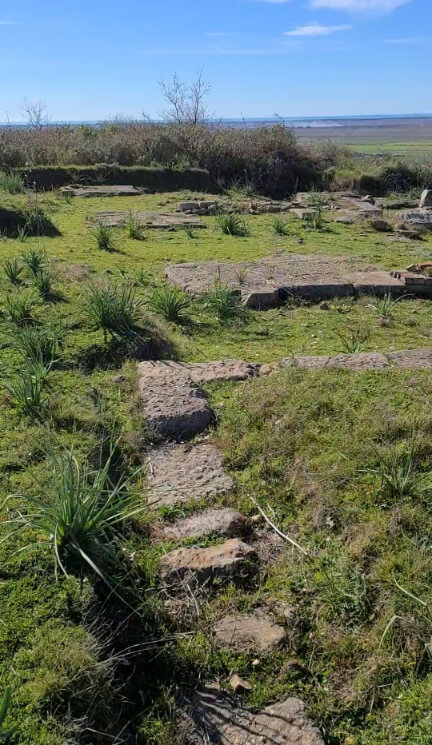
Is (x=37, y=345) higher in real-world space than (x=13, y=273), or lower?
lower

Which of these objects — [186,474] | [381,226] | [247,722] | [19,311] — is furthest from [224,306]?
[381,226]

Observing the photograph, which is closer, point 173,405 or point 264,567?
point 264,567

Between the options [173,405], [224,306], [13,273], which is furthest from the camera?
[13,273]

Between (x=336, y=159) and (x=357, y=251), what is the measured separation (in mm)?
8779

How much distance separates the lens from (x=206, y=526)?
8.99ft

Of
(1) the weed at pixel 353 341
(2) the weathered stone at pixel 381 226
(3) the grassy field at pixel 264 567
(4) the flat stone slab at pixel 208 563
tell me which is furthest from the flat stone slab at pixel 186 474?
(2) the weathered stone at pixel 381 226

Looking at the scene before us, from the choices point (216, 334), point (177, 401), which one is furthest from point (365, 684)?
point (216, 334)

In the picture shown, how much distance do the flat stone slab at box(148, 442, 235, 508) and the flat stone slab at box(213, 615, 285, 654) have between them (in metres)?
0.68

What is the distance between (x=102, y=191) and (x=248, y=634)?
1066cm

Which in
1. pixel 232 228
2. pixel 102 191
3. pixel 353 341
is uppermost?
pixel 102 191

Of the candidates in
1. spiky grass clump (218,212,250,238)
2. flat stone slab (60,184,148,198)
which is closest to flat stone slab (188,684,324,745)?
spiky grass clump (218,212,250,238)

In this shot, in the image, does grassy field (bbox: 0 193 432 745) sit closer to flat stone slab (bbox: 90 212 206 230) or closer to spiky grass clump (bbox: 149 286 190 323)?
spiky grass clump (bbox: 149 286 190 323)

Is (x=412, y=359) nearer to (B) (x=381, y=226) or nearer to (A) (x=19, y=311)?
(A) (x=19, y=311)

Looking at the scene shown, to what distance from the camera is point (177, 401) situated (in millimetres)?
3617
